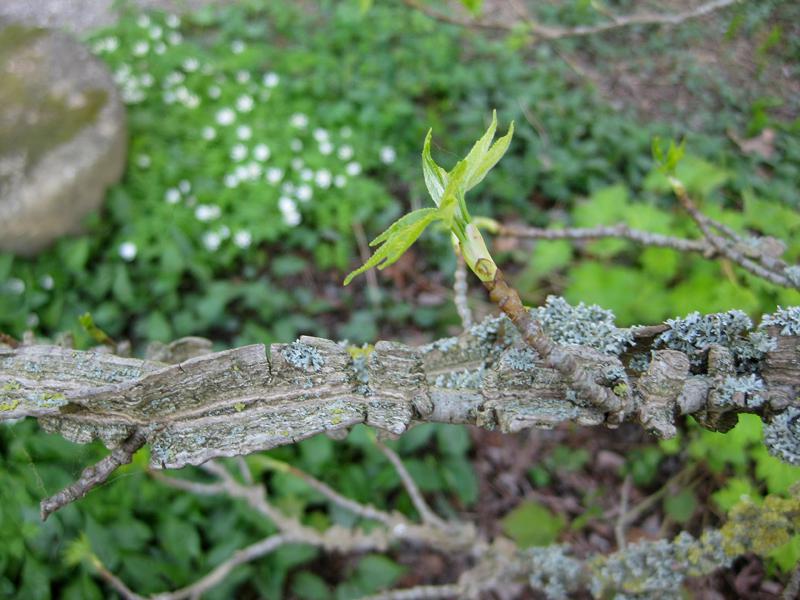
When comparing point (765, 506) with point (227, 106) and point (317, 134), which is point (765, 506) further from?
point (227, 106)

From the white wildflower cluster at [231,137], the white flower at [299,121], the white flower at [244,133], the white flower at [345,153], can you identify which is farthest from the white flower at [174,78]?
the white flower at [345,153]

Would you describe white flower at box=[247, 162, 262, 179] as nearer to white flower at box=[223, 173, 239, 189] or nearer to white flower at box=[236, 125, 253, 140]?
white flower at box=[223, 173, 239, 189]

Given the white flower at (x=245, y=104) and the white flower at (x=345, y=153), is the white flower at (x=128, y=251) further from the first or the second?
the white flower at (x=345, y=153)

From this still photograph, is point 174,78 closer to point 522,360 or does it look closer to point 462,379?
point 462,379

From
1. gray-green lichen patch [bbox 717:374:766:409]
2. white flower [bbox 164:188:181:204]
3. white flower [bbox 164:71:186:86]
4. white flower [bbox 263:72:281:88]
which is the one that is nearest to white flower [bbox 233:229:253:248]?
white flower [bbox 164:188:181:204]

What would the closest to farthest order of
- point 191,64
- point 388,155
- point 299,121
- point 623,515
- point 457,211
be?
1. point 457,211
2. point 623,515
3. point 388,155
4. point 299,121
5. point 191,64

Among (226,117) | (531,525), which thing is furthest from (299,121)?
(531,525)
